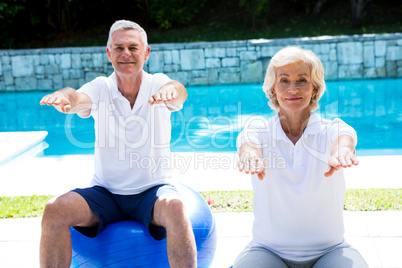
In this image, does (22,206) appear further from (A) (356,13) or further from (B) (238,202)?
(A) (356,13)

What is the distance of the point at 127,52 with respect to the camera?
10.0 feet

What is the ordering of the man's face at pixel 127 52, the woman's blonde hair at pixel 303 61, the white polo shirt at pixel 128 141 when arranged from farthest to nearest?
the man's face at pixel 127 52, the white polo shirt at pixel 128 141, the woman's blonde hair at pixel 303 61

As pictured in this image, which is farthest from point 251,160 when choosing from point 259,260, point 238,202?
point 238,202

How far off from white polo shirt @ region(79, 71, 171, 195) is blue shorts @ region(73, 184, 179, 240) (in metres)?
0.06

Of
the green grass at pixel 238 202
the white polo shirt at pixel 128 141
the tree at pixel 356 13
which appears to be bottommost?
the green grass at pixel 238 202

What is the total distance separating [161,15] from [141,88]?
11670mm

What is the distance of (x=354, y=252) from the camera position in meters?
2.25

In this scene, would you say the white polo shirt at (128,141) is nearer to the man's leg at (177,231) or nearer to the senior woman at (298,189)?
the man's leg at (177,231)

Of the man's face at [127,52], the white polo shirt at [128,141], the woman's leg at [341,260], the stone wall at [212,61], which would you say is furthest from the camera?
the stone wall at [212,61]

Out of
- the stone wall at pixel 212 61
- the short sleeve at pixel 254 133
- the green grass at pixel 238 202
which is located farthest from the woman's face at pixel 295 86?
→ the stone wall at pixel 212 61

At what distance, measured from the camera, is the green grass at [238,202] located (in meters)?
4.10

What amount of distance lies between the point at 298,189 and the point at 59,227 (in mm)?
1225

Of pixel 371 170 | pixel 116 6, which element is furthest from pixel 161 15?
pixel 371 170

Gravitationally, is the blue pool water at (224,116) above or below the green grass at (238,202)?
above
